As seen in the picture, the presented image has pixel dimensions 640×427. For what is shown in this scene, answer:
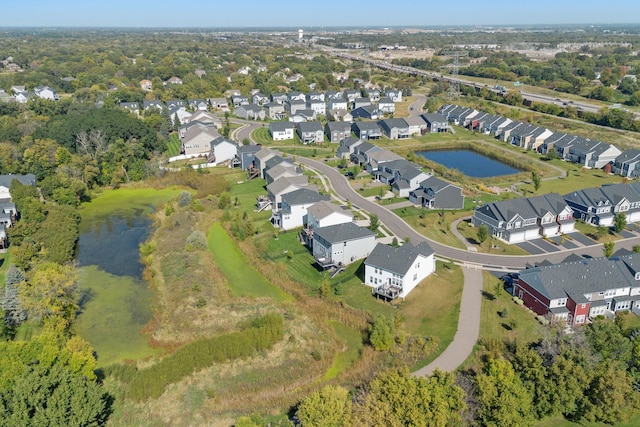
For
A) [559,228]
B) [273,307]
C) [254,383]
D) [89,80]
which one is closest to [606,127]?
[559,228]

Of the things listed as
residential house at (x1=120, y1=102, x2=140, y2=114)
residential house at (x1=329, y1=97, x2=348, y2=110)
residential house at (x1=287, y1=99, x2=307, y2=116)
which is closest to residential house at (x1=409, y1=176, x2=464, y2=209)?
residential house at (x1=287, y1=99, x2=307, y2=116)

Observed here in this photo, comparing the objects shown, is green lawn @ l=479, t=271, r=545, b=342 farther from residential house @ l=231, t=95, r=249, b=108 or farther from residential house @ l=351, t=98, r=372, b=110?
residential house @ l=231, t=95, r=249, b=108

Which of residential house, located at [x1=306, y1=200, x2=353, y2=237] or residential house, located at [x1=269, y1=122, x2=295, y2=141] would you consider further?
residential house, located at [x1=269, y1=122, x2=295, y2=141]

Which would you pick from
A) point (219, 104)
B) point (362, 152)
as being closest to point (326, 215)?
point (362, 152)

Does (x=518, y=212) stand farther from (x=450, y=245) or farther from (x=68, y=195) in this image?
(x=68, y=195)

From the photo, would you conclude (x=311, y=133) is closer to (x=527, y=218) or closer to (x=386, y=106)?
(x=386, y=106)

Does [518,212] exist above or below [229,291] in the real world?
above
